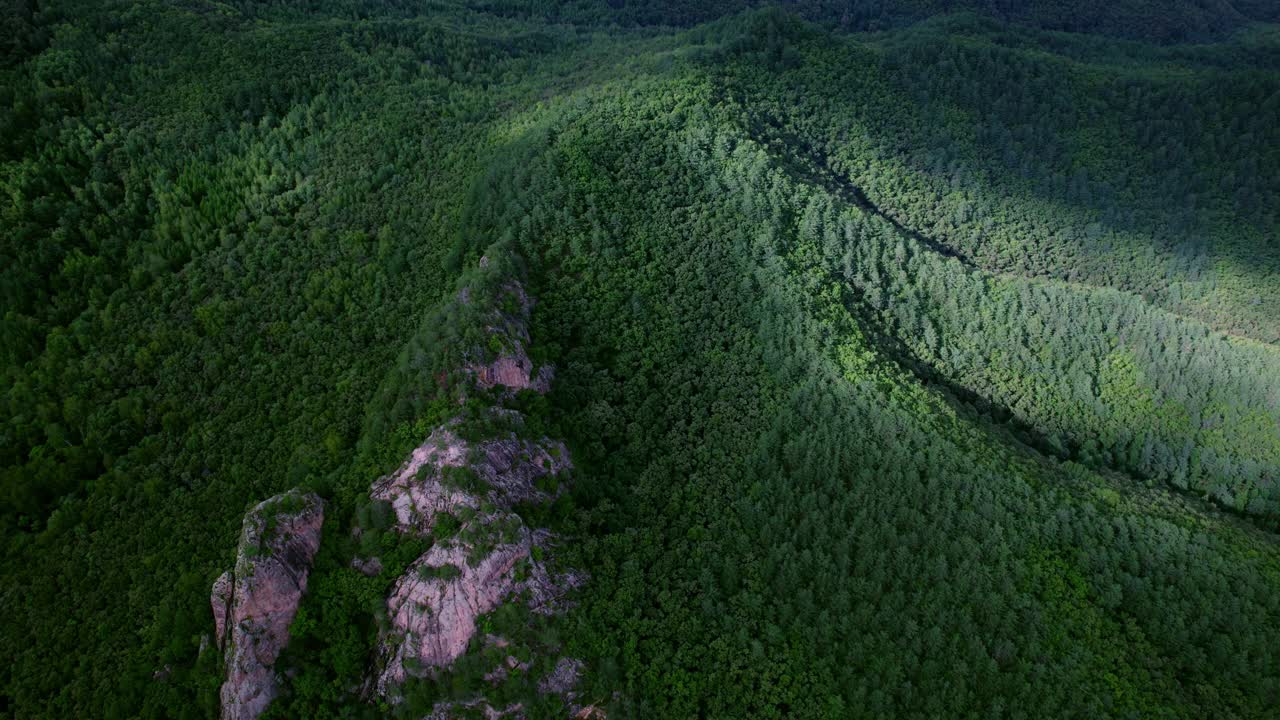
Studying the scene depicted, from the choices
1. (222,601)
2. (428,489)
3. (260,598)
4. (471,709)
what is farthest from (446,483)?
(222,601)

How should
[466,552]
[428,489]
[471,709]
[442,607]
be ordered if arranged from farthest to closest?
[428,489], [466,552], [442,607], [471,709]

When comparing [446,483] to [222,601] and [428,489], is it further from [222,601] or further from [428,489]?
[222,601]

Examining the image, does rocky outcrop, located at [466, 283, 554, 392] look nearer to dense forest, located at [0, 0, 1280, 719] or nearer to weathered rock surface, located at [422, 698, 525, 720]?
dense forest, located at [0, 0, 1280, 719]

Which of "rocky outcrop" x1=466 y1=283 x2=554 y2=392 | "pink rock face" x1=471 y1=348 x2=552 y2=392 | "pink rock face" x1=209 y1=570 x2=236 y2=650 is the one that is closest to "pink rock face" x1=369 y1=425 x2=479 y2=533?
"pink rock face" x1=471 y1=348 x2=552 y2=392

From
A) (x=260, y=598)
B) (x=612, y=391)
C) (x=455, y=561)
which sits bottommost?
(x=260, y=598)

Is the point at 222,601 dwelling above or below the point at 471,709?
above

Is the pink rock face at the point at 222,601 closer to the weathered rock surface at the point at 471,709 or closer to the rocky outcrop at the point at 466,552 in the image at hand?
the rocky outcrop at the point at 466,552

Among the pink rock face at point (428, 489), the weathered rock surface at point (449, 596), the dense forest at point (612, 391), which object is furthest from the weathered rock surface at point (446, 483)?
the weathered rock surface at point (449, 596)
